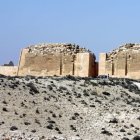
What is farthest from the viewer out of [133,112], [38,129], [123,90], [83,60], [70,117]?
[83,60]

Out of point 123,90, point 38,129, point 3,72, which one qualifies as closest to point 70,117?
point 38,129

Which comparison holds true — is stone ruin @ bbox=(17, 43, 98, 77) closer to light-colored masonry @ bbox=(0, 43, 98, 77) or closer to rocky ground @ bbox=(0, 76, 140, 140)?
light-colored masonry @ bbox=(0, 43, 98, 77)

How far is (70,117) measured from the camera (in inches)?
1324

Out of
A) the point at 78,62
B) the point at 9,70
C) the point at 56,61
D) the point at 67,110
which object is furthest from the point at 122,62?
the point at 67,110

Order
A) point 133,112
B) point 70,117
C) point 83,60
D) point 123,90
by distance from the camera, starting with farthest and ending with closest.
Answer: point 83,60, point 123,90, point 133,112, point 70,117

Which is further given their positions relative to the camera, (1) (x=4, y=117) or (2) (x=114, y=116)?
(2) (x=114, y=116)

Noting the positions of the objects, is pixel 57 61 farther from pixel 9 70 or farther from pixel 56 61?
pixel 9 70

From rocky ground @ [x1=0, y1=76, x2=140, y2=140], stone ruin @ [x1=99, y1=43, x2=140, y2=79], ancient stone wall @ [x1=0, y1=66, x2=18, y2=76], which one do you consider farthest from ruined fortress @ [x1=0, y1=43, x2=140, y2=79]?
rocky ground @ [x1=0, y1=76, x2=140, y2=140]

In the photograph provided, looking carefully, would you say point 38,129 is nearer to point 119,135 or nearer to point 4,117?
point 4,117

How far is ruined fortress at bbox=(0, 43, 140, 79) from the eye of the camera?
5027 centimetres

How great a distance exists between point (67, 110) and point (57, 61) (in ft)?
55.8

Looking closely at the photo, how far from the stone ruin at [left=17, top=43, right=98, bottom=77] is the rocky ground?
26.5ft

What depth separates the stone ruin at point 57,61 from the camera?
50.8 m

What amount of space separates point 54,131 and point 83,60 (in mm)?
20734
